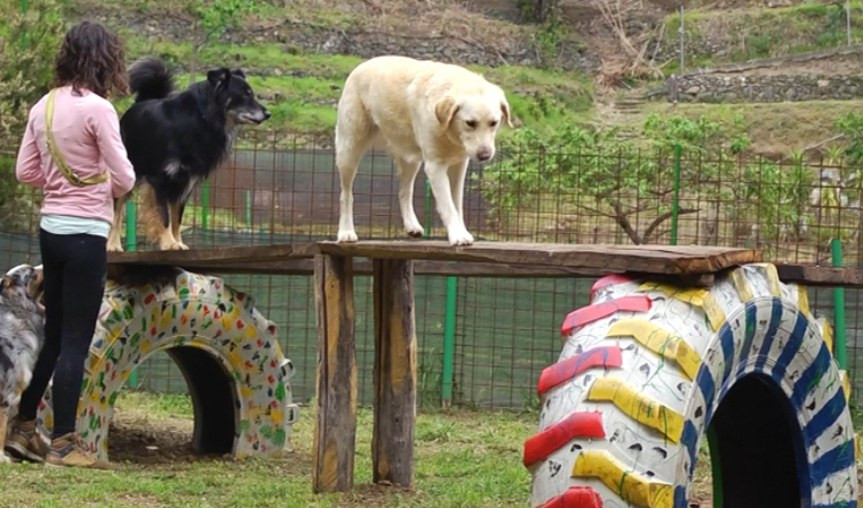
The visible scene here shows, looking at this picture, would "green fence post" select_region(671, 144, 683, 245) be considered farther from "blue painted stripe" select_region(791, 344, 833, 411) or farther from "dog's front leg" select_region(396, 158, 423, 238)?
"blue painted stripe" select_region(791, 344, 833, 411)

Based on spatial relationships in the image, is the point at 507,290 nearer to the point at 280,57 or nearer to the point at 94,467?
the point at 94,467

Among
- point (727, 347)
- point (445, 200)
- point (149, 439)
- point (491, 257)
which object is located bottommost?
point (149, 439)

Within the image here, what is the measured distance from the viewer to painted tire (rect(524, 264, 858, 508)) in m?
3.92

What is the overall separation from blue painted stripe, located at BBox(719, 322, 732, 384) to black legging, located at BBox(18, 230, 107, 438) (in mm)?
2929

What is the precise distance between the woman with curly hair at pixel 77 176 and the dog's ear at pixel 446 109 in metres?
1.38

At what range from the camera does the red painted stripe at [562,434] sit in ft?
12.8

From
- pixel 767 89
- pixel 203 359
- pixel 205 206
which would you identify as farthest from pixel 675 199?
pixel 767 89

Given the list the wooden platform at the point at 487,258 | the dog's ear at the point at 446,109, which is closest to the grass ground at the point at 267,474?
the wooden platform at the point at 487,258

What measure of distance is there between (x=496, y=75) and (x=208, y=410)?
26.8 meters

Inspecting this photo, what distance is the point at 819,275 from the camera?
5309 millimetres

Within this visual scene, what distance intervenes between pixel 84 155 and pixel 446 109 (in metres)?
1.58

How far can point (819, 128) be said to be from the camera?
29156 millimetres

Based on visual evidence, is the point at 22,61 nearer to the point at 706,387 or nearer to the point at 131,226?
the point at 131,226

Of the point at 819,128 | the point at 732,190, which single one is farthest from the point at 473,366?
the point at 819,128
